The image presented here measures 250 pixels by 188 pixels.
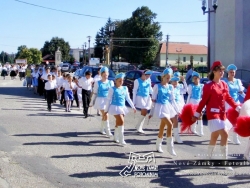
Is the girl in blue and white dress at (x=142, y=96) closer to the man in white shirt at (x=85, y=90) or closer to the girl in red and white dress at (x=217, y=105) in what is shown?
the man in white shirt at (x=85, y=90)

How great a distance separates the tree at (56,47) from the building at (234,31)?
8254 centimetres

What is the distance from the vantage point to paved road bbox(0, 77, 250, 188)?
6.58 meters

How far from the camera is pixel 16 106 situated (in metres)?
17.5

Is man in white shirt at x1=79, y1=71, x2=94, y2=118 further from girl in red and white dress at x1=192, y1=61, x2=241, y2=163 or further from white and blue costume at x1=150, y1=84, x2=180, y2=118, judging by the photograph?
girl in red and white dress at x1=192, y1=61, x2=241, y2=163

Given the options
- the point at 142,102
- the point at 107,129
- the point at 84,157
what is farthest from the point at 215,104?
the point at 142,102

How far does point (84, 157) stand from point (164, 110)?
1.98m

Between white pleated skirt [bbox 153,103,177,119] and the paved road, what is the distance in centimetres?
86

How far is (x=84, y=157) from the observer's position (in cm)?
828

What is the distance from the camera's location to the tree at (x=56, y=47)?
111m

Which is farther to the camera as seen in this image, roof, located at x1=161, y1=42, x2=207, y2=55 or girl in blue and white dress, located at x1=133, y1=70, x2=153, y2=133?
roof, located at x1=161, y1=42, x2=207, y2=55

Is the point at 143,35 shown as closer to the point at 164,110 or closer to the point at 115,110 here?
the point at 115,110

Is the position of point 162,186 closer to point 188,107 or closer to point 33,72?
point 188,107

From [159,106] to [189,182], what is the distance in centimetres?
240

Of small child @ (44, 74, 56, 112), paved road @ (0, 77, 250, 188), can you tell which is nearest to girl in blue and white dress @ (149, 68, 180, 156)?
paved road @ (0, 77, 250, 188)
